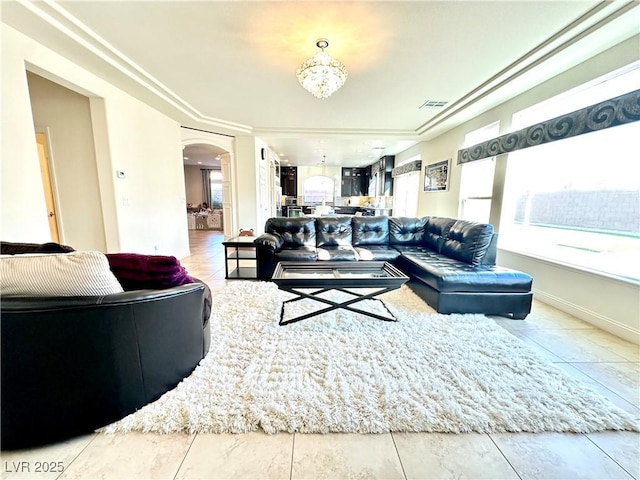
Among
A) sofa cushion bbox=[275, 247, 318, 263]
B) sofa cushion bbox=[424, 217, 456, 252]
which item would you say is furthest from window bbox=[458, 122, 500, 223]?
sofa cushion bbox=[275, 247, 318, 263]

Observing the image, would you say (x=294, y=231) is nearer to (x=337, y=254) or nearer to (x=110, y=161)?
(x=337, y=254)

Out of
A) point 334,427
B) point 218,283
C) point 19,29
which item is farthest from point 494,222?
point 19,29

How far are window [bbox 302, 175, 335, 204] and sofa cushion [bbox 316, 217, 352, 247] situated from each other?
7.63 meters

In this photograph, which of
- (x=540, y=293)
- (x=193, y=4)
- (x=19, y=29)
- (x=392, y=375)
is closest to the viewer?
(x=392, y=375)

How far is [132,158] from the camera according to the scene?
368cm

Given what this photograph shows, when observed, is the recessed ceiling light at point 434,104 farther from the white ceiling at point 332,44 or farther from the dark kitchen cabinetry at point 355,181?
the dark kitchen cabinetry at point 355,181

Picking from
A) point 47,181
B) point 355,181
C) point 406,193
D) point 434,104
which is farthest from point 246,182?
point 355,181

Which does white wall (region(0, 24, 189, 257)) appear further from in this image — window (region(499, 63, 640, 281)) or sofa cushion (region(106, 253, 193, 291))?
window (region(499, 63, 640, 281))

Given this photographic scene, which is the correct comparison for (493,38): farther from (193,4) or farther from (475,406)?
(475,406)

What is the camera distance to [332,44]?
244cm

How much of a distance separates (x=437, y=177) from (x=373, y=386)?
16.7 ft

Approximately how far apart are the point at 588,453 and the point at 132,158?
5.21 m

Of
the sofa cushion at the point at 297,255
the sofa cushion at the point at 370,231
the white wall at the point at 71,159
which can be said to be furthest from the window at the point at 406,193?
the white wall at the point at 71,159

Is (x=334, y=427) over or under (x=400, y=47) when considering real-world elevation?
under
